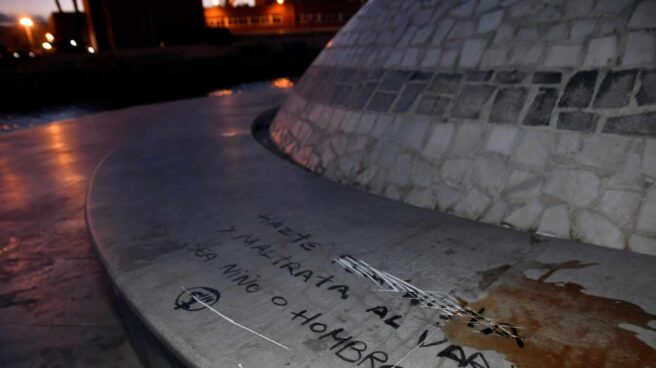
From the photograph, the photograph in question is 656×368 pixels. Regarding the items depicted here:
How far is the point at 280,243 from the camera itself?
366 cm

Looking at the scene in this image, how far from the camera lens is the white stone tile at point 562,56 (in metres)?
3.81

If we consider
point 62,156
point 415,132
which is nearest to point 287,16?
point 62,156

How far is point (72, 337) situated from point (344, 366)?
2568 mm

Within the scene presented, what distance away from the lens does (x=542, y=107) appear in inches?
152

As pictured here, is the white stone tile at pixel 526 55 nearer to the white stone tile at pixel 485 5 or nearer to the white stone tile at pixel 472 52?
the white stone tile at pixel 472 52

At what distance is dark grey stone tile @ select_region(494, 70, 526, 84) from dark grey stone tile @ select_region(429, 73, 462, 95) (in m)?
0.42

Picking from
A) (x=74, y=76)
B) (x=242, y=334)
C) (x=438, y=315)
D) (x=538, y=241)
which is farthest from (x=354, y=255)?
(x=74, y=76)

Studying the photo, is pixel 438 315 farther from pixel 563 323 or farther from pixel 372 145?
pixel 372 145

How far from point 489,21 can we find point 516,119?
4.12ft

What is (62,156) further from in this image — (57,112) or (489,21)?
(57,112)

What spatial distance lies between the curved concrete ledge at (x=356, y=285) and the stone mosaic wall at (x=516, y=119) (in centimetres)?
28

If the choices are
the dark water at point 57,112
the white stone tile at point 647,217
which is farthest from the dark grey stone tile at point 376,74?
the dark water at point 57,112

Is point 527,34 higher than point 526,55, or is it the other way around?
point 527,34

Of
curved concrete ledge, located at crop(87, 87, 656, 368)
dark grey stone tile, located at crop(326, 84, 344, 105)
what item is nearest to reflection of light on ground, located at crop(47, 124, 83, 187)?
curved concrete ledge, located at crop(87, 87, 656, 368)
